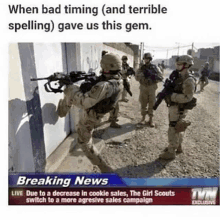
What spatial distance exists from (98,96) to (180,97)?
126cm

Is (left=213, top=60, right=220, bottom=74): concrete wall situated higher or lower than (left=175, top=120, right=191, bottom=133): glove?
higher

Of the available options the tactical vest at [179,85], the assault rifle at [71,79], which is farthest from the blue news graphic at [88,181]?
the tactical vest at [179,85]

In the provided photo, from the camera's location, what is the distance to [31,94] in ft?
5.57

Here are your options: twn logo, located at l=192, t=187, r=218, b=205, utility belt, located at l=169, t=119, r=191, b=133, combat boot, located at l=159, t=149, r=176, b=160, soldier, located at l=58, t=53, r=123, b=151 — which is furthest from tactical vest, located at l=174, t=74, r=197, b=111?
twn logo, located at l=192, t=187, r=218, b=205

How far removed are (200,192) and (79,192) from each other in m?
1.37

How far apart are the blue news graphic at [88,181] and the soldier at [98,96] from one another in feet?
1.42

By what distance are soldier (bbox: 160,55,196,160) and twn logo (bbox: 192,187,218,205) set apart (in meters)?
0.86

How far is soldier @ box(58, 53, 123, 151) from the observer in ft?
5.63

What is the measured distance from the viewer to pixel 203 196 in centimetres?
185

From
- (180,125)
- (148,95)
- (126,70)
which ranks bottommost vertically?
(180,125)

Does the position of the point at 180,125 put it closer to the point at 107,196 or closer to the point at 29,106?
the point at 107,196

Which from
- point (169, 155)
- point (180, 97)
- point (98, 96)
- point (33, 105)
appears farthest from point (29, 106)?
point (169, 155)

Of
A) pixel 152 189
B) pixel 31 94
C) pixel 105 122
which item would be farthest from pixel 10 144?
pixel 105 122

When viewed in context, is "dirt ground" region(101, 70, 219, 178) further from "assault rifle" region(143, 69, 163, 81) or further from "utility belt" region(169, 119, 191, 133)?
"assault rifle" region(143, 69, 163, 81)
